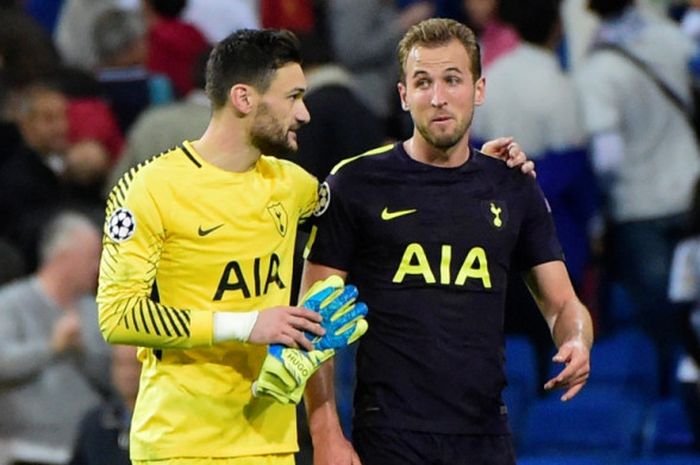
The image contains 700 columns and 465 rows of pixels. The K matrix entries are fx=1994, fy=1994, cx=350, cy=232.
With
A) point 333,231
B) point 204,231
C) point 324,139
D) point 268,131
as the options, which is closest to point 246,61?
point 268,131

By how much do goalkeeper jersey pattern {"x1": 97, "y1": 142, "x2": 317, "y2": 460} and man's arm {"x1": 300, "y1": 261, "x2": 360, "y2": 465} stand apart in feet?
0.50

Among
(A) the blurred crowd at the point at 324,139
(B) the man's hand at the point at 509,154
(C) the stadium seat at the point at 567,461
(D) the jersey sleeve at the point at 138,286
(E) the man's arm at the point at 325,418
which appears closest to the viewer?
(D) the jersey sleeve at the point at 138,286

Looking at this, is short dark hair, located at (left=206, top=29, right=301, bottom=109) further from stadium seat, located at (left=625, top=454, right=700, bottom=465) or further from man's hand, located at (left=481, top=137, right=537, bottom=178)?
Answer: stadium seat, located at (left=625, top=454, right=700, bottom=465)

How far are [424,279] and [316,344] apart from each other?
508 mm

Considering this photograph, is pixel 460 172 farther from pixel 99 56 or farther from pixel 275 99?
pixel 99 56

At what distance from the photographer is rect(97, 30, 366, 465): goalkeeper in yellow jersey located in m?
5.43

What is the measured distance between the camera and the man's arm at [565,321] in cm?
570

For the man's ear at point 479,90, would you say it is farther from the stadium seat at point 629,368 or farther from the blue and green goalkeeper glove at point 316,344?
the stadium seat at point 629,368

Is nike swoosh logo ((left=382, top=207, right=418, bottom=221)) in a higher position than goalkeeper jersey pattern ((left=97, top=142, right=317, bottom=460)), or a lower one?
higher

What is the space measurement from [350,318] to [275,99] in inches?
25.7

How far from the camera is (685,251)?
357 inches

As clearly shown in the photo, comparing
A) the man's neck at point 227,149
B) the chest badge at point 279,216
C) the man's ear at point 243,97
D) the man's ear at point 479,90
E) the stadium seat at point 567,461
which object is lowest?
the stadium seat at point 567,461

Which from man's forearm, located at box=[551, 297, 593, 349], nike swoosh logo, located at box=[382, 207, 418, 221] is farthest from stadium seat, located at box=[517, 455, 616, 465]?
nike swoosh logo, located at box=[382, 207, 418, 221]

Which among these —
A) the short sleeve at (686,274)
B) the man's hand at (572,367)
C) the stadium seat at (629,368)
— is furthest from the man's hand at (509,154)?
the stadium seat at (629,368)
